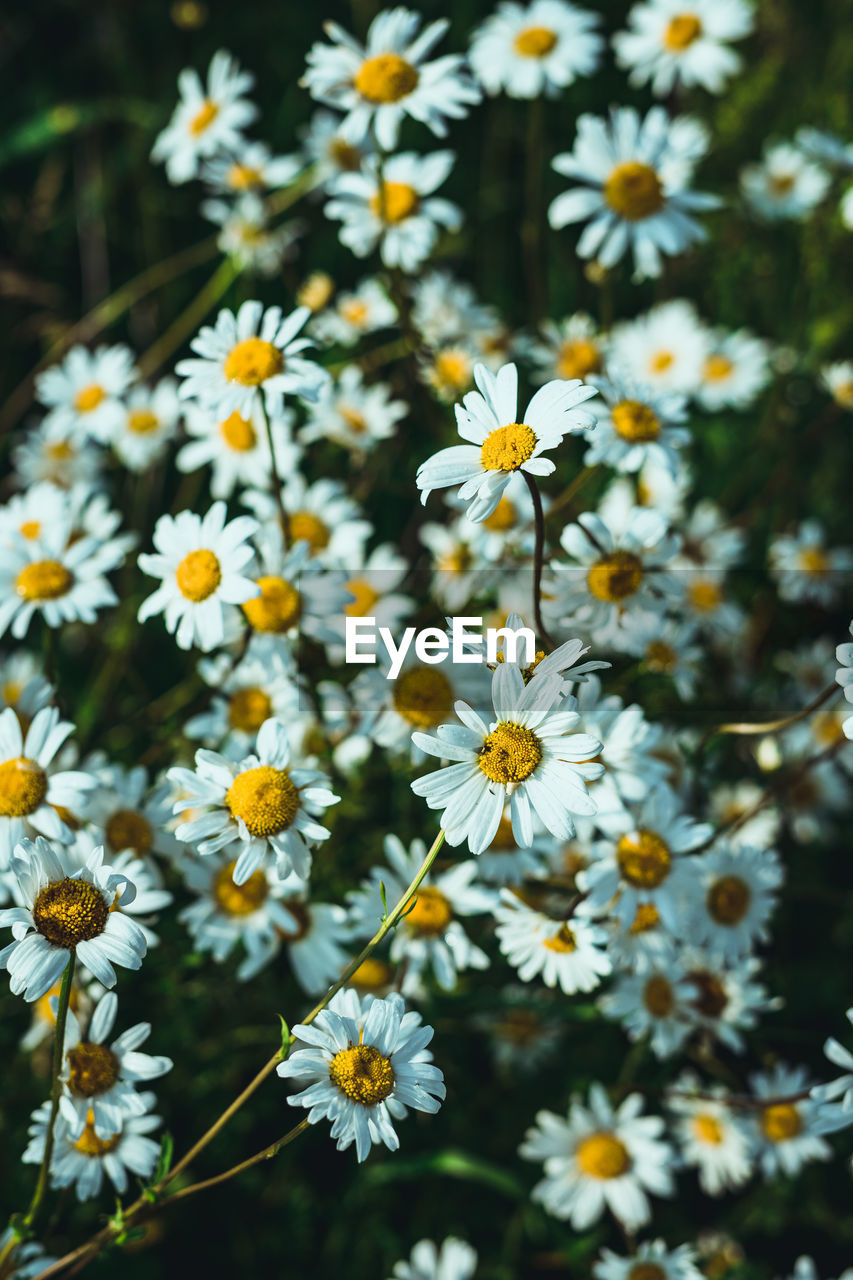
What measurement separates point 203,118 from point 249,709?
172 cm

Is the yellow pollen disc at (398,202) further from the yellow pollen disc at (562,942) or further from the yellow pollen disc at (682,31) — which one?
the yellow pollen disc at (562,942)

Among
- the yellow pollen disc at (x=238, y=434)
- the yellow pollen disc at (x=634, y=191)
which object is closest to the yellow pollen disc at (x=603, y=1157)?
the yellow pollen disc at (x=238, y=434)

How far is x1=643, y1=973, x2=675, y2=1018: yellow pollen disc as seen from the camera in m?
2.24

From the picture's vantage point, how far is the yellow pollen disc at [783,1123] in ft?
7.56

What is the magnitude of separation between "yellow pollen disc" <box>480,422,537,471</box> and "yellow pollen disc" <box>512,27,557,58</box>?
5.89 ft

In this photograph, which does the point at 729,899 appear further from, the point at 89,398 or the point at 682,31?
the point at 682,31

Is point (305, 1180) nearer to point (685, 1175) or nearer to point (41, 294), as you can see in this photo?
point (685, 1175)

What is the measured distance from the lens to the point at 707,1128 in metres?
2.43

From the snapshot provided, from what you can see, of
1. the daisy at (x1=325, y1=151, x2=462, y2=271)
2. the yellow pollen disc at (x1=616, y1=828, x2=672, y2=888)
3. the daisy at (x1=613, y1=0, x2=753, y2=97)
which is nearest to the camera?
the yellow pollen disc at (x1=616, y1=828, x2=672, y2=888)

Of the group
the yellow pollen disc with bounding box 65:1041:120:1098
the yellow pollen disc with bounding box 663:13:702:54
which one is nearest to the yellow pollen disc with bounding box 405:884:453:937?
the yellow pollen disc with bounding box 65:1041:120:1098

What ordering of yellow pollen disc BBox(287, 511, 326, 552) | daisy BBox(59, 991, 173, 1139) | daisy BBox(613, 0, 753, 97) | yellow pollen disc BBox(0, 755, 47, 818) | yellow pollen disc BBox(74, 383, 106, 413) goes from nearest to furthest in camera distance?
daisy BBox(59, 991, 173, 1139) < yellow pollen disc BBox(0, 755, 47, 818) < yellow pollen disc BBox(287, 511, 326, 552) < yellow pollen disc BBox(74, 383, 106, 413) < daisy BBox(613, 0, 753, 97)

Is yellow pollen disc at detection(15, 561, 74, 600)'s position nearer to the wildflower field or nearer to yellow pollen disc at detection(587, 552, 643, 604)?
the wildflower field

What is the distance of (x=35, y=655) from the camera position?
3195 mm

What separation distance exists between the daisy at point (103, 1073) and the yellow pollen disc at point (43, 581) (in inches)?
35.6
